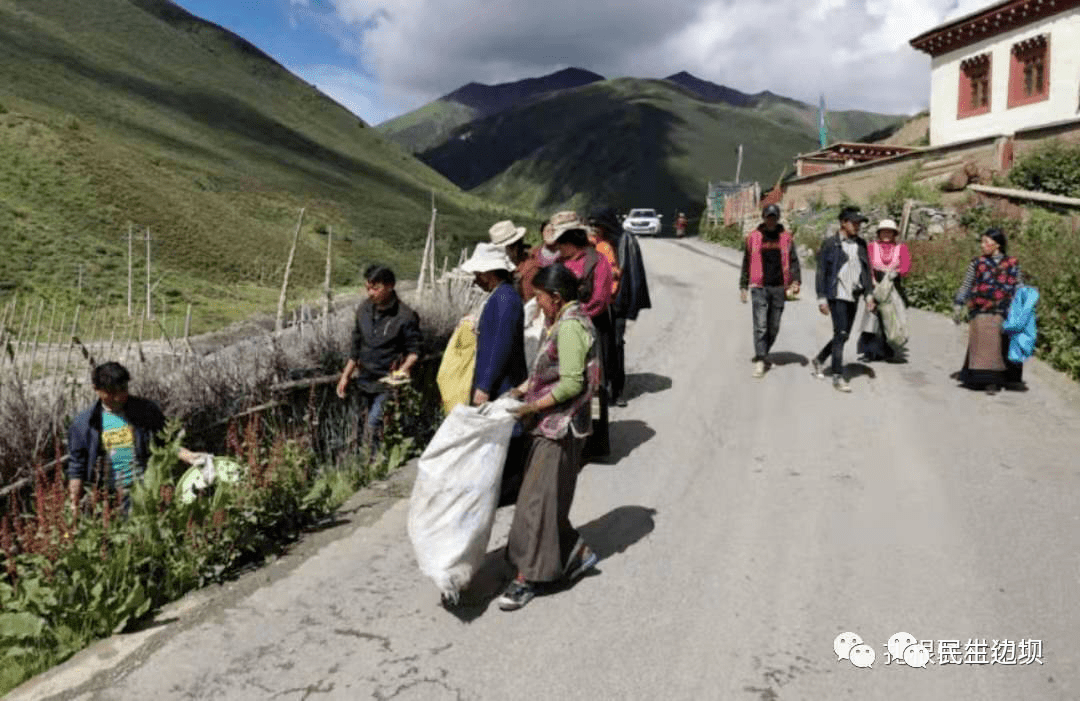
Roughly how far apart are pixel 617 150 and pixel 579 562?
444 feet

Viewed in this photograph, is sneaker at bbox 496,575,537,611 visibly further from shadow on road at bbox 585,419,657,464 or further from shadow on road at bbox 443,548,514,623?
shadow on road at bbox 585,419,657,464

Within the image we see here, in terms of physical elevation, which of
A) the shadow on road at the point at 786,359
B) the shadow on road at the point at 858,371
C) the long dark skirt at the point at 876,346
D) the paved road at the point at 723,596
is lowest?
the paved road at the point at 723,596

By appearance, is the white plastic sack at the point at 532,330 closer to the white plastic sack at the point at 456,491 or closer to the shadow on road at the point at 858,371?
the white plastic sack at the point at 456,491

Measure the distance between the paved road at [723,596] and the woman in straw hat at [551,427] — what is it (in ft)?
0.88

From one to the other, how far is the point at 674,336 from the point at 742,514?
7.22 metres

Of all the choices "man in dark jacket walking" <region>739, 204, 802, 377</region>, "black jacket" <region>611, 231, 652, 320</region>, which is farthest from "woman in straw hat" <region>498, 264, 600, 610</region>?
"man in dark jacket walking" <region>739, 204, 802, 377</region>

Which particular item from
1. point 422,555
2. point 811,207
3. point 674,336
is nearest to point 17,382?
point 422,555

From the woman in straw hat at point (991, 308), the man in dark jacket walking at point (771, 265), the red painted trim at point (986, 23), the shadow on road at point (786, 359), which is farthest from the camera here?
the red painted trim at point (986, 23)

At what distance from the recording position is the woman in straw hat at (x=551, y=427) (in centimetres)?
446

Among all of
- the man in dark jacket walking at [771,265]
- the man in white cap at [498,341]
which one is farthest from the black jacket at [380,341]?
the man in dark jacket walking at [771,265]

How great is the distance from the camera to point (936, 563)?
4977 mm

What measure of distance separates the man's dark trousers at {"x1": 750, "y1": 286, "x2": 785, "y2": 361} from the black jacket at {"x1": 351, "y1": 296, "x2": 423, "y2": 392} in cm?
399

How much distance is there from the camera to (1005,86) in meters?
23.4

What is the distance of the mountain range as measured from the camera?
124750 millimetres
